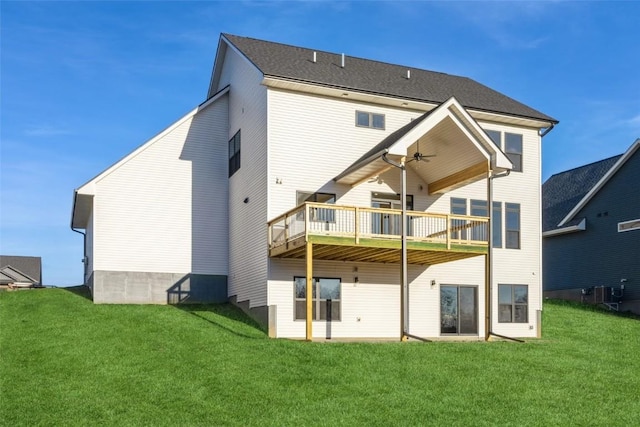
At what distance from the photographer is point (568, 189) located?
129 feet

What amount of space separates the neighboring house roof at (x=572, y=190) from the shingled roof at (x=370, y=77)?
28.3 ft

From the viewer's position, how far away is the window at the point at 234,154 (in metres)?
26.2

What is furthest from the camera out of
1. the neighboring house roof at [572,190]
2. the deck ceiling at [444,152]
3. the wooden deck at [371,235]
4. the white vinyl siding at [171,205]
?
the neighboring house roof at [572,190]

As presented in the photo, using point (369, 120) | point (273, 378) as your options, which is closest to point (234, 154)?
point (369, 120)

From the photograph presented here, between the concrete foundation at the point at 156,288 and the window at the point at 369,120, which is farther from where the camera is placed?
the concrete foundation at the point at 156,288

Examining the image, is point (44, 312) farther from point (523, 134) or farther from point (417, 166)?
point (523, 134)

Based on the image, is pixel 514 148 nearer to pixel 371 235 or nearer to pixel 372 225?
pixel 372 225

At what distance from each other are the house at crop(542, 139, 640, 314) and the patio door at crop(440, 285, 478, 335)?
1054 centimetres

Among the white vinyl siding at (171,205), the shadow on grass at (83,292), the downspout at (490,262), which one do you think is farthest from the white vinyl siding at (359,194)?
the shadow on grass at (83,292)

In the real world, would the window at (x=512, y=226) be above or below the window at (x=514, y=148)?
below

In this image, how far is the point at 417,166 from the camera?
24406 mm

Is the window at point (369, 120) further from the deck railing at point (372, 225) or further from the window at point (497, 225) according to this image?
the window at point (497, 225)

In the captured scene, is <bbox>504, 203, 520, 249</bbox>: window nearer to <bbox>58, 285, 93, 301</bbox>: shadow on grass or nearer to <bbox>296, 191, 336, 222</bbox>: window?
<bbox>296, 191, 336, 222</bbox>: window

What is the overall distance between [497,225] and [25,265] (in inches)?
1773
